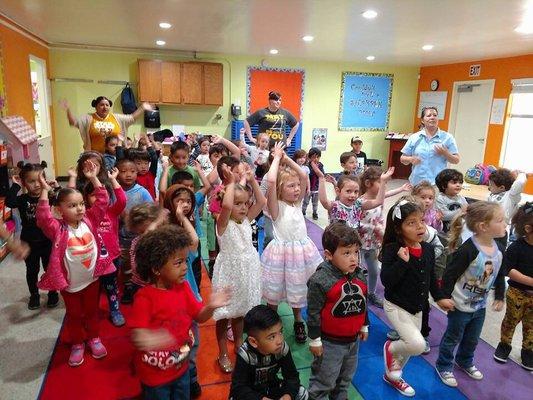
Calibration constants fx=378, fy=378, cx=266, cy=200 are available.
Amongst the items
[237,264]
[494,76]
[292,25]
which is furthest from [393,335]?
[494,76]

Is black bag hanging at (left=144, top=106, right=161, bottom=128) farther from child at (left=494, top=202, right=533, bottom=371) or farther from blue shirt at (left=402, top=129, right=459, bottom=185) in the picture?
child at (left=494, top=202, right=533, bottom=371)

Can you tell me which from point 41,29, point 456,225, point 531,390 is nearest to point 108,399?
point 456,225

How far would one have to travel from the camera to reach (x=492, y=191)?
386cm

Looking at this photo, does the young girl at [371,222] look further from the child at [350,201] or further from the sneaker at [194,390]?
the sneaker at [194,390]

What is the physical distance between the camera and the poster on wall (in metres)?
9.62

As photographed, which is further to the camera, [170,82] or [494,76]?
[170,82]

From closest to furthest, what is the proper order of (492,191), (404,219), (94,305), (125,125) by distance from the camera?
(404,219), (94,305), (492,191), (125,125)

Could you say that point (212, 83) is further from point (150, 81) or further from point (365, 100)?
point (365, 100)

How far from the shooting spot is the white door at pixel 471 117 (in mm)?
8234

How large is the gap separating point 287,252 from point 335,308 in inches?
29.5

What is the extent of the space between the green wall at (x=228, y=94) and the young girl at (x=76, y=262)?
6.42m

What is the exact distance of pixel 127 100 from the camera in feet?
26.6

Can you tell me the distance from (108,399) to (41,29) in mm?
6297

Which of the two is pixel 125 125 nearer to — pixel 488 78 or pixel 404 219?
pixel 404 219
